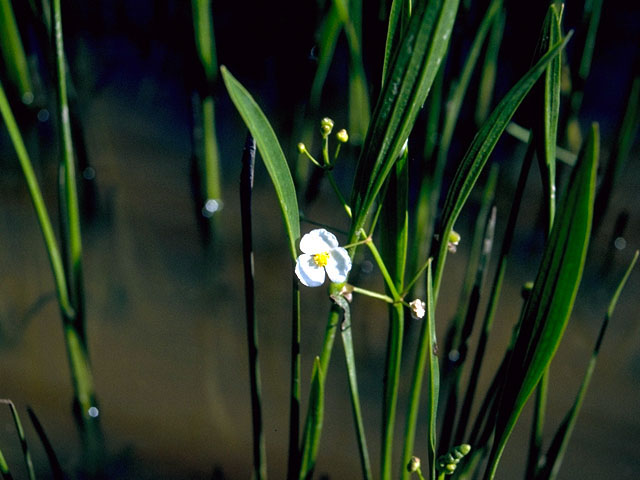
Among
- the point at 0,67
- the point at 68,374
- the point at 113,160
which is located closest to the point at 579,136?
the point at 113,160

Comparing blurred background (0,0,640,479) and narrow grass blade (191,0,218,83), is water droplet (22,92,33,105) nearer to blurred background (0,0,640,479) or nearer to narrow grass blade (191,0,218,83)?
blurred background (0,0,640,479)

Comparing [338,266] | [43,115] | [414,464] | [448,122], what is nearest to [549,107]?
[338,266]

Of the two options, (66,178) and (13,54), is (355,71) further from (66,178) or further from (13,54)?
(13,54)

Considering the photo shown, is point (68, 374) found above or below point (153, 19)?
below

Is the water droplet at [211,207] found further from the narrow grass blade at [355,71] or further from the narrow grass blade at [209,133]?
the narrow grass blade at [355,71]

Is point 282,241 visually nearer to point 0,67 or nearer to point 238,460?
point 238,460

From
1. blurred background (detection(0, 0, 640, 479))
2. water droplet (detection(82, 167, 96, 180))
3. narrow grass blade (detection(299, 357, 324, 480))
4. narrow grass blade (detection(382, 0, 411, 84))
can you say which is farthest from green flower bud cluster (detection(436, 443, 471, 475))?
water droplet (detection(82, 167, 96, 180))
